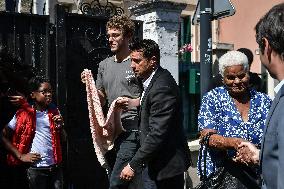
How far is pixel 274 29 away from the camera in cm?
224

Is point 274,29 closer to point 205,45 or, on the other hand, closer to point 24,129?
point 24,129

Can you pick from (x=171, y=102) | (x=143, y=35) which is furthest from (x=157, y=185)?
(x=143, y=35)

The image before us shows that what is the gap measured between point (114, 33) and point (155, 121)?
1331mm

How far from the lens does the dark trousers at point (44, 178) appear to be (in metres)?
5.21

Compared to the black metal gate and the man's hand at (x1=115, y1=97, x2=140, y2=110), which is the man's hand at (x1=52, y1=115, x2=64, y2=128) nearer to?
the black metal gate

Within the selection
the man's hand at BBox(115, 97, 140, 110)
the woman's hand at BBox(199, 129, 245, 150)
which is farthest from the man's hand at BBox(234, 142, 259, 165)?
the man's hand at BBox(115, 97, 140, 110)

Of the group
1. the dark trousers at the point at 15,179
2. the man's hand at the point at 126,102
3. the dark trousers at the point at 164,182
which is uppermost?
the man's hand at the point at 126,102

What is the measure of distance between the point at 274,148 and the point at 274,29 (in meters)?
0.53

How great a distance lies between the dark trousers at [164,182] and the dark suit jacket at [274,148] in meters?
1.89

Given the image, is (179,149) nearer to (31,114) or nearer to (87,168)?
(31,114)

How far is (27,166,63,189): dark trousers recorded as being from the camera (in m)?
5.21

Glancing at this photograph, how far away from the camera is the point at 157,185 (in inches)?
161

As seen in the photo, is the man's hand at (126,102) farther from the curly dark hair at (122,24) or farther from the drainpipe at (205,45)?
the drainpipe at (205,45)

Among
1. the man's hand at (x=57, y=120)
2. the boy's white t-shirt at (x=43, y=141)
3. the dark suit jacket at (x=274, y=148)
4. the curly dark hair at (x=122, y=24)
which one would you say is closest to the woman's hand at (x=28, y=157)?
the boy's white t-shirt at (x=43, y=141)
